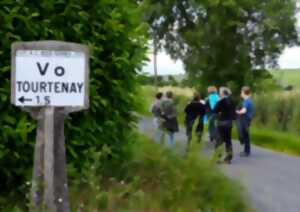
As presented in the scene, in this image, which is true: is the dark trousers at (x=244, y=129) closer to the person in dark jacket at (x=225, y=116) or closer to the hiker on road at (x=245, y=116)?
the hiker on road at (x=245, y=116)

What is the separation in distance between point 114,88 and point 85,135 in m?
0.61

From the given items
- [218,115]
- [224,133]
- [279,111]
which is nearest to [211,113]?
[218,115]

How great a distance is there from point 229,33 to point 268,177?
25697 millimetres

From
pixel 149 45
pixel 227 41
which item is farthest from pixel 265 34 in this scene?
pixel 149 45

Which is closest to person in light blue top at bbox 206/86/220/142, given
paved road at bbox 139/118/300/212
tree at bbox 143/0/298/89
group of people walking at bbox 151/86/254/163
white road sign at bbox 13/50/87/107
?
group of people walking at bbox 151/86/254/163

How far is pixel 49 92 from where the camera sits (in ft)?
21.0

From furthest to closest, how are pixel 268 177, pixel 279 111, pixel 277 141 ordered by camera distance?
pixel 279 111 → pixel 277 141 → pixel 268 177

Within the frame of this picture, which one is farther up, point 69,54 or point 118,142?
point 69,54

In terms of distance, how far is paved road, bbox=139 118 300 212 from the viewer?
11.1 m

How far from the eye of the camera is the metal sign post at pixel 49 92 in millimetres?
6398

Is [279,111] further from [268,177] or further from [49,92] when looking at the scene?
[49,92]

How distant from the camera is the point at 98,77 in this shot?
29.5 feet

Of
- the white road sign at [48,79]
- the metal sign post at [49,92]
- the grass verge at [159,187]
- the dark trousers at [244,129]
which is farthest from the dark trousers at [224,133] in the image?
the white road sign at [48,79]

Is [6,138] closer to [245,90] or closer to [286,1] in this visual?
[245,90]
